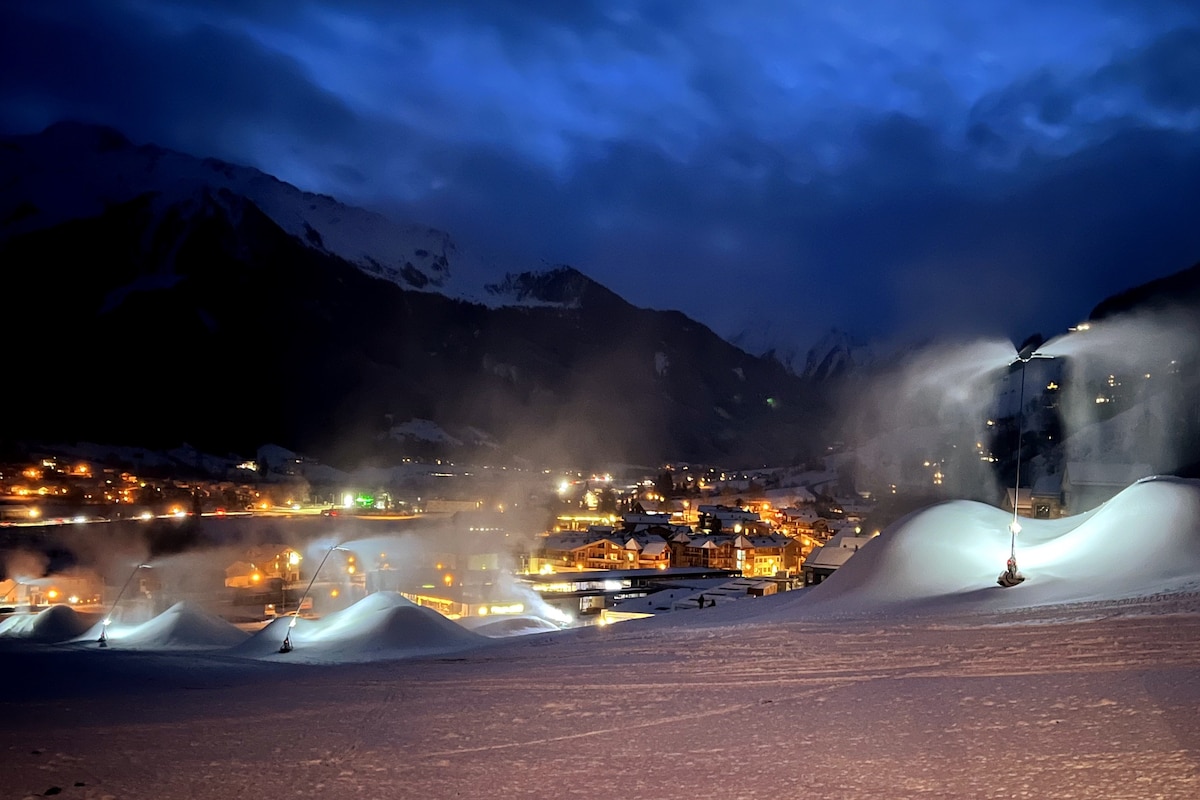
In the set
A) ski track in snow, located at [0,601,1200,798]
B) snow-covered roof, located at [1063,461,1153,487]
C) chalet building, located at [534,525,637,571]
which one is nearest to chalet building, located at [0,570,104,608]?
chalet building, located at [534,525,637,571]

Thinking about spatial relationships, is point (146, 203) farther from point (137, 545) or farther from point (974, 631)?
point (974, 631)

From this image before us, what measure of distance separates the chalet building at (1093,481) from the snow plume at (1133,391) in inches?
258

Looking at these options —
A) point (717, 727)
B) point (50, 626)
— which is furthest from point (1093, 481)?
point (50, 626)

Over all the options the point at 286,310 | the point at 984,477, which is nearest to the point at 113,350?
the point at 286,310

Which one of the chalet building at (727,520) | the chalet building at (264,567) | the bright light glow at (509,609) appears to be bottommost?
the bright light glow at (509,609)

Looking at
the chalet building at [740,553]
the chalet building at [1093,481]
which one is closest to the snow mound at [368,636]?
the chalet building at [740,553]

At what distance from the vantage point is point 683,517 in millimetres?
77188

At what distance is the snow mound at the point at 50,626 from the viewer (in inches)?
964

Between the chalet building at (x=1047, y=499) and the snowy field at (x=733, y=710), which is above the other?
the chalet building at (x=1047, y=499)

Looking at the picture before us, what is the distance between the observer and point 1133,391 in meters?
64.1

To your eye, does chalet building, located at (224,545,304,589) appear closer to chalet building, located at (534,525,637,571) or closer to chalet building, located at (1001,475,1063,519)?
chalet building, located at (534,525,637,571)

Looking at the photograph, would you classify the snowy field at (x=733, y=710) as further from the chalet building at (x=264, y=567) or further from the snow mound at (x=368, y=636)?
the chalet building at (x=264, y=567)

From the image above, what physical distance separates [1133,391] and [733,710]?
7067cm

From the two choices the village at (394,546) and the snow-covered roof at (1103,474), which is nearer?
the village at (394,546)
